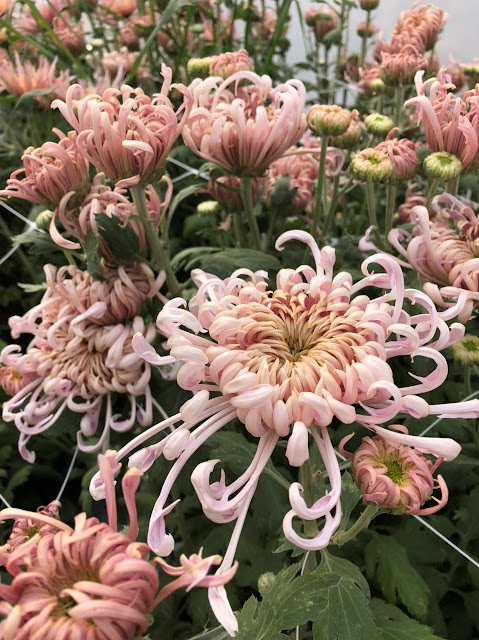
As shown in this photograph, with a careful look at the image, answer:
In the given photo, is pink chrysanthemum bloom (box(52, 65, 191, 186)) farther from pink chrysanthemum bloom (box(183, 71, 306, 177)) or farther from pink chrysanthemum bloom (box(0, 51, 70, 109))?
pink chrysanthemum bloom (box(0, 51, 70, 109))

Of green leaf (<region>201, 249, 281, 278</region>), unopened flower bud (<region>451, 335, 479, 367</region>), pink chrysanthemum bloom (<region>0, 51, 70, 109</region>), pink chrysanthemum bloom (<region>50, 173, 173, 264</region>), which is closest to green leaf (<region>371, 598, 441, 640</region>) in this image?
unopened flower bud (<region>451, 335, 479, 367</region>)

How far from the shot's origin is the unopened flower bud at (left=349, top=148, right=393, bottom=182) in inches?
30.4

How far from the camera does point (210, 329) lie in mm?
507

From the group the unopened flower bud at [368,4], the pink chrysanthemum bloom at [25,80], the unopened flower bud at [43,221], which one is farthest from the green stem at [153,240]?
the unopened flower bud at [368,4]

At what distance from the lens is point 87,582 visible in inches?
12.5

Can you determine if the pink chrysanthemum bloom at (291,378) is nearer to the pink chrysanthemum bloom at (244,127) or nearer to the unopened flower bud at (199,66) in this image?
the pink chrysanthemum bloom at (244,127)

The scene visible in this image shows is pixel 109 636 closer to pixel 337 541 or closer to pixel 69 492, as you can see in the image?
pixel 337 541

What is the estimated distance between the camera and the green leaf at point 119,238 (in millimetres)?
702

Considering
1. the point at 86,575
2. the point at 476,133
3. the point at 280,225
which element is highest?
the point at 476,133

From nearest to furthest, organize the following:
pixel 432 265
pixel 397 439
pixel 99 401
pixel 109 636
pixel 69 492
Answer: pixel 109 636
pixel 397 439
pixel 432 265
pixel 99 401
pixel 69 492

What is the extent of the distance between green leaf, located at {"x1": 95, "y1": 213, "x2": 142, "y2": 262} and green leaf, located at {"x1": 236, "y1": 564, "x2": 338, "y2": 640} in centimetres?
43

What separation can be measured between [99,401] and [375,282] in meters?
0.45

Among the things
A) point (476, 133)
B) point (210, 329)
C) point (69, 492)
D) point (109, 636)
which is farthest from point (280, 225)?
point (69, 492)

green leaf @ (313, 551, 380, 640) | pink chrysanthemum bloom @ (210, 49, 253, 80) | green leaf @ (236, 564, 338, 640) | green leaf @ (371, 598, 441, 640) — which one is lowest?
green leaf @ (371, 598, 441, 640)
